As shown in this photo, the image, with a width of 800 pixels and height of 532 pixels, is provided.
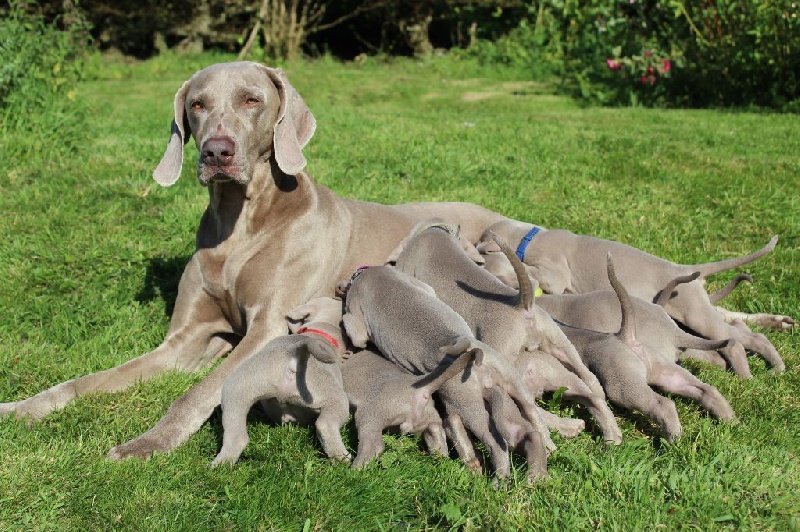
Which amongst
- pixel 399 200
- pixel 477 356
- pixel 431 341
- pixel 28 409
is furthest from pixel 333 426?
pixel 399 200

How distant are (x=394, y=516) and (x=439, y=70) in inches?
521

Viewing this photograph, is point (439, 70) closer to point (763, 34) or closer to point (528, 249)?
point (763, 34)

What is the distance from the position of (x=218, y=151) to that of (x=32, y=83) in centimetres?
455

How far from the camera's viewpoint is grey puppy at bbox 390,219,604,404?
333 cm

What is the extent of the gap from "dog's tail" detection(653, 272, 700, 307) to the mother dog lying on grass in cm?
163

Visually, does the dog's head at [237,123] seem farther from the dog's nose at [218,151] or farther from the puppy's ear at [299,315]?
the puppy's ear at [299,315]

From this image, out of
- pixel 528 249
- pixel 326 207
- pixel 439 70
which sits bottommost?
pixel 439 70

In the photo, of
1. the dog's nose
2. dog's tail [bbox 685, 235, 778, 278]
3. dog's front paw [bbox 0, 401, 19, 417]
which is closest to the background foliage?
the dog's nose

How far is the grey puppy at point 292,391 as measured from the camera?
3053mm

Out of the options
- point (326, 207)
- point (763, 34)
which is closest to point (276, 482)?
point (326, 207)

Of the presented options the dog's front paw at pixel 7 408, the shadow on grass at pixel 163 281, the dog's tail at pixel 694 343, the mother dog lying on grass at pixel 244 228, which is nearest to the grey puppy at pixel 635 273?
the dog's tail at pixel 694 343

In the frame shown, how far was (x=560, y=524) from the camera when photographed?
8.27 feet

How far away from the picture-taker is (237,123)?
397cm

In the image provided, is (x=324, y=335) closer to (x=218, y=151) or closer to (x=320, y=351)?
(x=320, y=351)
